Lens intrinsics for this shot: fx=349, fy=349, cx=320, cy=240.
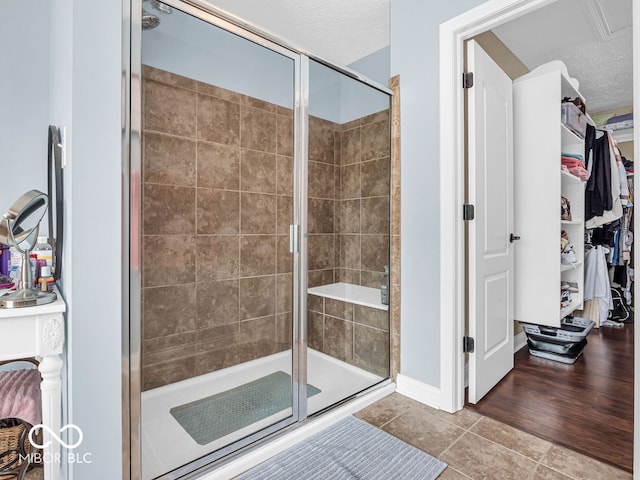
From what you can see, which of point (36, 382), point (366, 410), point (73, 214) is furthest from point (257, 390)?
point (73, 214)

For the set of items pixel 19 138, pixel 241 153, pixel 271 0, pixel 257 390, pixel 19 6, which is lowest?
pixel 257 390

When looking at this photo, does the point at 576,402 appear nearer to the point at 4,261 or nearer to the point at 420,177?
the point at 420,177

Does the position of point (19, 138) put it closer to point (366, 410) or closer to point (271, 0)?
point (271, 0)

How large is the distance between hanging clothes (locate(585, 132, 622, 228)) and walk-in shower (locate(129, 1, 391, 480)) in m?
2.50

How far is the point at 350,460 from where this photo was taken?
1578 mm

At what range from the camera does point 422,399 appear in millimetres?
2115

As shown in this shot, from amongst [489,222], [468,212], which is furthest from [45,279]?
[489,222]

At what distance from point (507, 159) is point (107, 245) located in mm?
2448

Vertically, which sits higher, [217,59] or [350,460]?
[217,59]

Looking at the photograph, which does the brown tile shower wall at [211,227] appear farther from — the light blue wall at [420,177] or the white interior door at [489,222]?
the white interior door at [489,222]

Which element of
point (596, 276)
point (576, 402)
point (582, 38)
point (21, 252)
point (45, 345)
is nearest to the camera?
point (45, 345)

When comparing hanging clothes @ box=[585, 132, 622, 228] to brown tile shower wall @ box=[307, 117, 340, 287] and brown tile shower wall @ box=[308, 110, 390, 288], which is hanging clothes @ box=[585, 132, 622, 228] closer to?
brown tile shower wall @ box=[308, 110, 390, 288]

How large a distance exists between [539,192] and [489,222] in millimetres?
778

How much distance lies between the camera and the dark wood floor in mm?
1728
